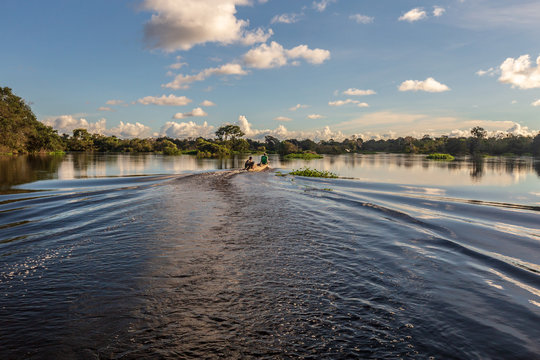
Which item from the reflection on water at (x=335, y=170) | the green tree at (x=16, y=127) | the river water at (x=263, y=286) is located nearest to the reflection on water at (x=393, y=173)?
the reflection on water at (x=335, y=170)

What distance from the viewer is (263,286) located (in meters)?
7.12

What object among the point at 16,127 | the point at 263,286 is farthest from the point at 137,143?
the point at 263,286

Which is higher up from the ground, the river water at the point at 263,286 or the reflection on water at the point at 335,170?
the reflection on water at the point at 335,170

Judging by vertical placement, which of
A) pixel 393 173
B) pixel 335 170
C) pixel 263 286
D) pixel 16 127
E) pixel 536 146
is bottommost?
pixel 263 286

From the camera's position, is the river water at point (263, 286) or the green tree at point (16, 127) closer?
the river water at point (263, 286)

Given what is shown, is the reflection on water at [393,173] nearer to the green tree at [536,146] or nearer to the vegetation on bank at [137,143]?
the vegetation on bank at [137,143]

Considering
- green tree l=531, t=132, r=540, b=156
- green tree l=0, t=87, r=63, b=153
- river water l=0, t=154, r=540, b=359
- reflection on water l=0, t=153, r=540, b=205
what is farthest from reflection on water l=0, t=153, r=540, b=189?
green tree l=531, t=132, r=540, b=156

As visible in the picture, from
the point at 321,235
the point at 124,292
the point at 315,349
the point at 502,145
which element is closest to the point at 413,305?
the point at 315,349

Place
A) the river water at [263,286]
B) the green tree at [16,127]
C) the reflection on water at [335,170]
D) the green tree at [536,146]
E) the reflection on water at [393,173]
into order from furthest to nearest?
the green tree at [536,146] < the green tree at [16,127] < the reflection on water at [335,170] < the reflection on water at [393,173] < the river water at [263,286]

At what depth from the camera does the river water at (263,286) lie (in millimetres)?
5059

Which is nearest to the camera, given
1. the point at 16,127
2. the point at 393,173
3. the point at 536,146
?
the point at 393,173

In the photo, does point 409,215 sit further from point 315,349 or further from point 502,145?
point 502,145

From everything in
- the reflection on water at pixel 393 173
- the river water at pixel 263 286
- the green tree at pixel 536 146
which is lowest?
the river water at pixel 263 286

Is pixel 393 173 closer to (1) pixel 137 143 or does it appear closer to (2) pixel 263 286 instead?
(2) pixel 263 286
